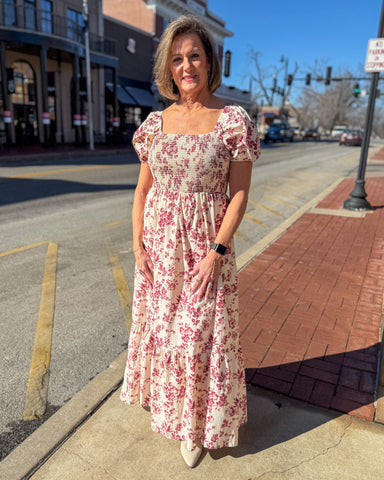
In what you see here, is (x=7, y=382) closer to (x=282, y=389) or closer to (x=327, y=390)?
(x=282, y=389)

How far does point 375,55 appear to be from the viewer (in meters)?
7.54

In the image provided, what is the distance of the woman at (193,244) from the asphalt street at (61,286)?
3.33 feet

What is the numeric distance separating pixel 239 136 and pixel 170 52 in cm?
58

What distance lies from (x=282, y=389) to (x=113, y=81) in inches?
1110

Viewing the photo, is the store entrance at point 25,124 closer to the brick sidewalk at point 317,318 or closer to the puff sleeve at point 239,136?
the brick sidewalk at point 317,318

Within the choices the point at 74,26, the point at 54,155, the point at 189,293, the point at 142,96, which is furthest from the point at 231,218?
the point at 142,96

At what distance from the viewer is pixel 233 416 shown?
216 centimetres

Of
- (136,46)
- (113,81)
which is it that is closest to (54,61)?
(113,81)

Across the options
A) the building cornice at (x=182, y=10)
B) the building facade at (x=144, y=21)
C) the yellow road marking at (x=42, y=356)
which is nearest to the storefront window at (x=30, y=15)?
the building facade at (x=144, y=21)

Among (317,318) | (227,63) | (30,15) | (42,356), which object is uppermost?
(227,63)

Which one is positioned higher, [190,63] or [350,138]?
[190,63]

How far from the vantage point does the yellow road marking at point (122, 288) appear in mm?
3953

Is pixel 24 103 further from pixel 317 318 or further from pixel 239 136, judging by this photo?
pixel 239 136

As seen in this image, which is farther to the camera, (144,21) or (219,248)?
(144,21)
